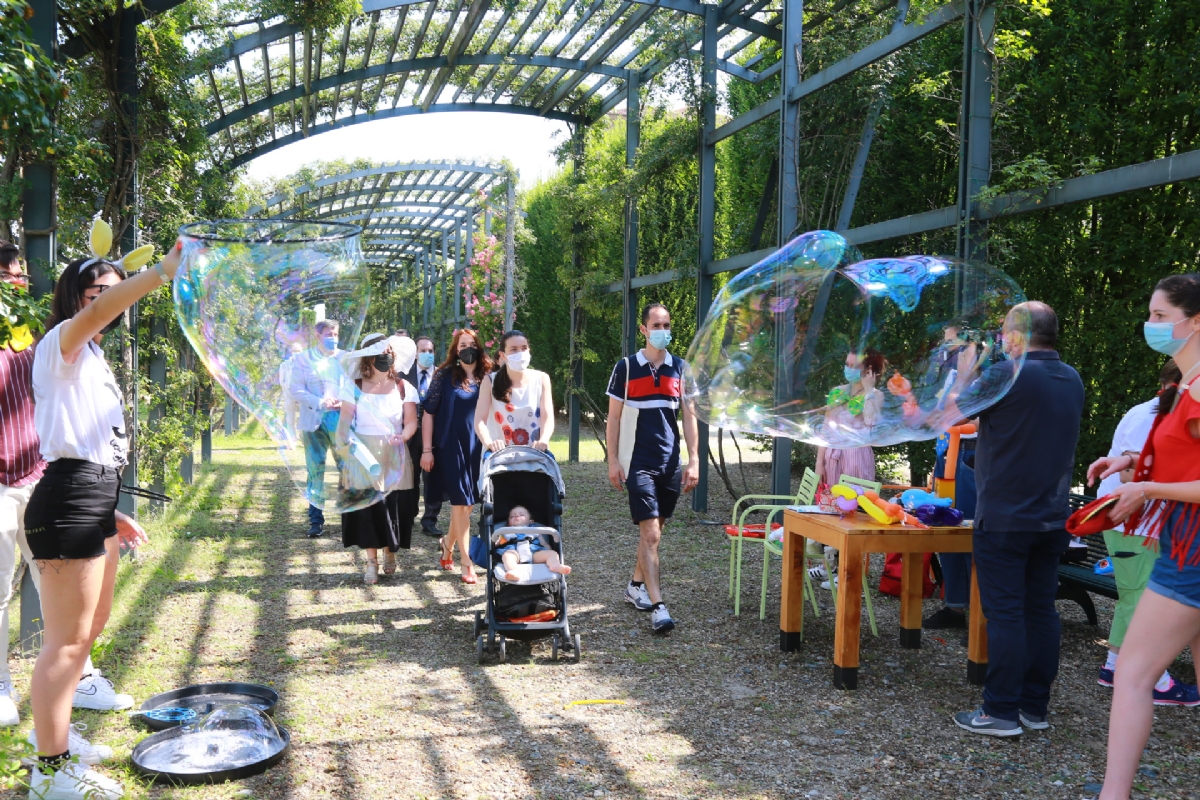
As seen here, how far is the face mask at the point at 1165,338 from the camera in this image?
3010mm

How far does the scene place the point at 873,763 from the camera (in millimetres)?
3564

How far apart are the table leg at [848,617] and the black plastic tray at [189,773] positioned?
2.52 m

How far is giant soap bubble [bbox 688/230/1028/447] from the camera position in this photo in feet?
12.7

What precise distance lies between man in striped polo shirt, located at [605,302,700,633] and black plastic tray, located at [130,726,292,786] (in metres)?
2.47

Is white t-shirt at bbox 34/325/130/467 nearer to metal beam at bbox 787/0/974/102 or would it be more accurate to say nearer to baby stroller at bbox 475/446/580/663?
baby stroller at bbox 475/446/580/663

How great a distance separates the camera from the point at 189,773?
10.7 feet

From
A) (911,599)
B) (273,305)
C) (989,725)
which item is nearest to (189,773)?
(273,305)

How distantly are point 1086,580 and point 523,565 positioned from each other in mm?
3050

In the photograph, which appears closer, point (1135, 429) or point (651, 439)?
point (1135, 429)

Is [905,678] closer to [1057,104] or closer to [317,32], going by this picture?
[1057,104]

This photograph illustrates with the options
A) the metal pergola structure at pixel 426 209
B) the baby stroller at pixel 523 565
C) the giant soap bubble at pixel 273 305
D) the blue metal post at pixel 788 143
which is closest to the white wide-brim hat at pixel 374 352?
the giant soap bubble at pixel 273 305

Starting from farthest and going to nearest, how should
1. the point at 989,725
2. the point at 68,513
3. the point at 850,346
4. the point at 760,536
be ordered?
1. the point at 760,536
2. the point at 850,346
3. the point at 989,725
4. the point at 68,513

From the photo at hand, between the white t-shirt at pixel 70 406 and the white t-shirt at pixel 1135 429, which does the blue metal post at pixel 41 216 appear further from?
the white t-shirt at pixel 1135 429

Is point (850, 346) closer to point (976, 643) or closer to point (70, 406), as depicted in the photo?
point (976, 643)
